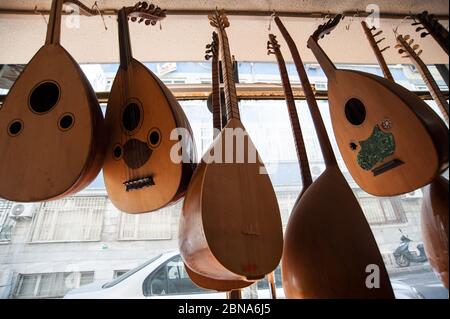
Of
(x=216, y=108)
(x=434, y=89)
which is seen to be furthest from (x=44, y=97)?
(x=434, y=89)

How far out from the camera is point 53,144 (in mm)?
603

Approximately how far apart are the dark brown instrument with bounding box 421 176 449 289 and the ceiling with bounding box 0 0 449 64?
81 cm

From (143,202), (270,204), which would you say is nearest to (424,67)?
(270,204)

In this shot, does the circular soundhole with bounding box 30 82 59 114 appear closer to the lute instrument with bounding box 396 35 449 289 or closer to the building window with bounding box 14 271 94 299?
the building window with bounding box 14 271 94 299

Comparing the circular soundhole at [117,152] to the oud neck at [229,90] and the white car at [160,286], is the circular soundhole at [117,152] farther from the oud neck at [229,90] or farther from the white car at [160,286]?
the white car at [160,286]

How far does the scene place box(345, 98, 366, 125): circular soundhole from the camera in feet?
2.38

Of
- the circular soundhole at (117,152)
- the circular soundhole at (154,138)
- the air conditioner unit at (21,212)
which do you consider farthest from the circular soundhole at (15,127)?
the air conditioner unit at (21,212)

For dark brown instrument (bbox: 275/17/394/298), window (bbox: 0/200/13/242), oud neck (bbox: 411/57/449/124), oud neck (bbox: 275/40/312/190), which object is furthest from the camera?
window (bbox: 0/200/13/242)

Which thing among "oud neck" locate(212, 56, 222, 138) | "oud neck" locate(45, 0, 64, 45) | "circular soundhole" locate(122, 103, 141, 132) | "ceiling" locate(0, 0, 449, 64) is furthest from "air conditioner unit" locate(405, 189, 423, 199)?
"oud neck" locate(45, 0, 64, 45)

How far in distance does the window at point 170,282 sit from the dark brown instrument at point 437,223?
0.69 meters

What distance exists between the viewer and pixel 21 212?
0.98m

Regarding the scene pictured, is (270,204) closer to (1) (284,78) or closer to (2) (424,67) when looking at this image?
(1) (284,78)

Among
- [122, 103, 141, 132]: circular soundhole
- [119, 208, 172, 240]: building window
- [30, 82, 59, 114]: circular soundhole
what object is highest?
[30, 82, 59, 114]: circular soundhole

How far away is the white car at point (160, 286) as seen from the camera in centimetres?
83
